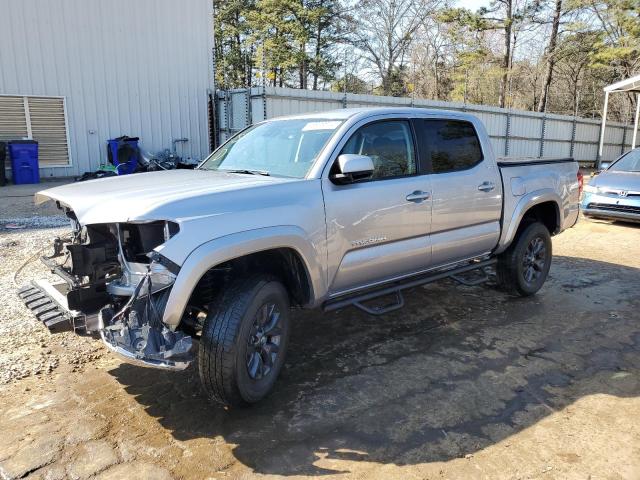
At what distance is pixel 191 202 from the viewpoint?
3053 mm

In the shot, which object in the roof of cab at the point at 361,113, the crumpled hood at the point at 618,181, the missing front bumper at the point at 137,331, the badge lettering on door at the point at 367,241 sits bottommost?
the missing front bumper at the point at 137,331

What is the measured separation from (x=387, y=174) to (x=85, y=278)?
93.0 inches

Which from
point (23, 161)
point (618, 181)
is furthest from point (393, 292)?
point (23, 161)

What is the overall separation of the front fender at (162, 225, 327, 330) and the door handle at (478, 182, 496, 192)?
214cm

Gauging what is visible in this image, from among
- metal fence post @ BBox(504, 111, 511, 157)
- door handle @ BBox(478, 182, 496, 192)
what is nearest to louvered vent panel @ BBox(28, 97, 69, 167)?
door handle @ BBox(478, 182, 496, 192)

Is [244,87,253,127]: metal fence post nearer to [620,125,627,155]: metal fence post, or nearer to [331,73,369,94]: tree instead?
[620,125,627,155]: metal fence post

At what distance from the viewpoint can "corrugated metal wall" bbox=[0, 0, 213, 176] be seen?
45.2 ft

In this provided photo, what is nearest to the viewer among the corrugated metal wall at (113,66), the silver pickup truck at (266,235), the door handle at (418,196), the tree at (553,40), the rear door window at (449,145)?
the silver pickup truck at (266,235)

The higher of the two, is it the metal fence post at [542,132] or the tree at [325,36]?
the tree at [325,36]

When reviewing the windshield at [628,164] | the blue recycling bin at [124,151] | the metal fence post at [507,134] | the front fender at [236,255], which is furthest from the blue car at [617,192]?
the blue recycling bin at [124,151]

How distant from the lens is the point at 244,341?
124 inches

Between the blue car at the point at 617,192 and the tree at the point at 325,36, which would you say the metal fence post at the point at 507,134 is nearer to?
the blue car at the point at 617,192

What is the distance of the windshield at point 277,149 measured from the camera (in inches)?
156

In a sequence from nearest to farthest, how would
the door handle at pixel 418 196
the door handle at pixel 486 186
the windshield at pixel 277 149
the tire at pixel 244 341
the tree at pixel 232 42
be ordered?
the tire at pixel 244 341 < the windshield at pixel 277 149 < the door handle at pixel 418 196 < the door handle at pixel 486 186 < the tree at pixel 232 42
